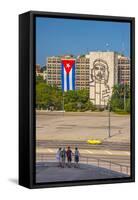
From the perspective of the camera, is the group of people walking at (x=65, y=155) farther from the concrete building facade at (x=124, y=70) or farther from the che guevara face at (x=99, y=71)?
the concrete building facade at (x=124, y=70)

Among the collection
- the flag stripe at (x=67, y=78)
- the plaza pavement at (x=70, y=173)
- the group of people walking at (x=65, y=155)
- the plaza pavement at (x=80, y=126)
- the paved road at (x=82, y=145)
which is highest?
the flag stripe at (x=67, y=78)

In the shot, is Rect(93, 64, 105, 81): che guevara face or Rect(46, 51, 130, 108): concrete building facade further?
Rect(93, 64, 105, 81): che guevara face

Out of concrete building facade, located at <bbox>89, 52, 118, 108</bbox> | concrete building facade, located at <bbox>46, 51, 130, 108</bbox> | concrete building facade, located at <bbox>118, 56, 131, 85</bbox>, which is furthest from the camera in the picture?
concrete building facade, located at <bbox>118, 56, 131, 85</bbox>

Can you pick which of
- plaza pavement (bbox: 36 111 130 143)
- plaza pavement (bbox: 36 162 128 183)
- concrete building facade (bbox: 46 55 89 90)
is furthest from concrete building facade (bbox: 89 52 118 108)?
plaza pavement (bbox: 36 162 128 183)

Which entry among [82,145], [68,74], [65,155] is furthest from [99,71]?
[65,155]

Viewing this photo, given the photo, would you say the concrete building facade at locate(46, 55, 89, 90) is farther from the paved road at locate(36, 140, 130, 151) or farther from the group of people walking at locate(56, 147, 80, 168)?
the group of people walking at locate(56, 147, 80, 168)

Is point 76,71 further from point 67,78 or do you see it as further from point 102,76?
point 102,76

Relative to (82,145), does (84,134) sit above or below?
above

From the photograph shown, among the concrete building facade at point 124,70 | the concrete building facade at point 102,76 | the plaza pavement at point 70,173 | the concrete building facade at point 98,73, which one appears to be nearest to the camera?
the plaza pavement at point 70,173

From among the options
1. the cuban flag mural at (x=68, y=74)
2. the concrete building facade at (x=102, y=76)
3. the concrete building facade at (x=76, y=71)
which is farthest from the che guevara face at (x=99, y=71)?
the cuban flag mural at (x=68, y=74)
